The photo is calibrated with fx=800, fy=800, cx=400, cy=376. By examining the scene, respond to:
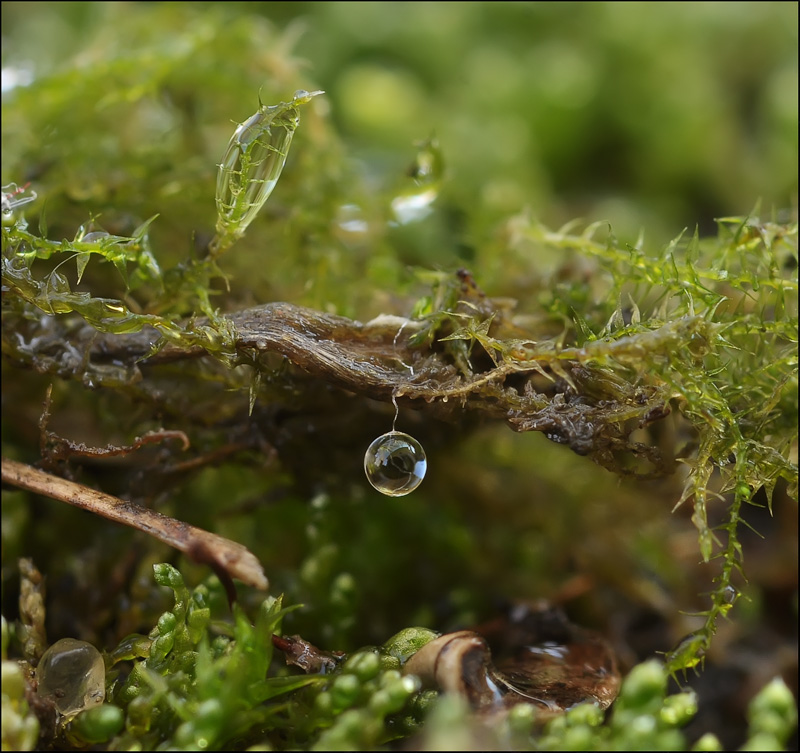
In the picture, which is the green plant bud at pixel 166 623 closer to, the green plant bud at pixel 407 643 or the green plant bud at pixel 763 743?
the green plant bud at pixel 407 643

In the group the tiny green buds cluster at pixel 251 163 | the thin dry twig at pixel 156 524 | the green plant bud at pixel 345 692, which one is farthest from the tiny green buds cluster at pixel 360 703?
the tiny green buds cluster at pixel 251 163

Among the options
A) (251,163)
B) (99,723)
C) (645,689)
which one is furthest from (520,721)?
(251,163)

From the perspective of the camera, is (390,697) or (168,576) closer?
(390,697)

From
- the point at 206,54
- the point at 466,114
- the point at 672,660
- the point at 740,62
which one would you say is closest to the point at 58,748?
the point at 672,660

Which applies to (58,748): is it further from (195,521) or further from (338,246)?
(338,246)

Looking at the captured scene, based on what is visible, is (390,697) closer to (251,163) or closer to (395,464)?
(395,464)
